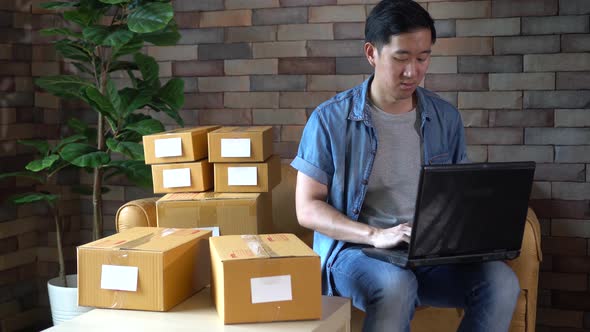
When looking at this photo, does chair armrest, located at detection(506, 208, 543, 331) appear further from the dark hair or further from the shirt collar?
the dark hair

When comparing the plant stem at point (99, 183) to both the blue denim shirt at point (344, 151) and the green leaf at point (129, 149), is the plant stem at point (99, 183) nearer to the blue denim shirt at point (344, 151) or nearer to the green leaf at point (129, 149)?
the green leaf at point (129, 149)

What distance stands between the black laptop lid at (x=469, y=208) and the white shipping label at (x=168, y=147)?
40.6 inches

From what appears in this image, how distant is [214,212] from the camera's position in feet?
8.47

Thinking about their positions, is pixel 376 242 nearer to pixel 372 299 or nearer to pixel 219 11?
pixel 372 299

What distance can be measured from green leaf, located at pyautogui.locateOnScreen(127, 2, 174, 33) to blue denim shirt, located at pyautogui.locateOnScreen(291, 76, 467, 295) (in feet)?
2.72

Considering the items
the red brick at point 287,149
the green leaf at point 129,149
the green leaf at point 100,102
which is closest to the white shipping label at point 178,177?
the green leaf at point 129,149

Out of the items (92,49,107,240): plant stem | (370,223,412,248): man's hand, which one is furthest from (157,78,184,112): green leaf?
(370,223,412,248): man's hand

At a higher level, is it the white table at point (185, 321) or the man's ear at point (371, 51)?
the man's ear at point (371, 51)

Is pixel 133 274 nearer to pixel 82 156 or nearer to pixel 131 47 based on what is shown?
pixel 82 156

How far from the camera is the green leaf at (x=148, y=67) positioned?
316cm

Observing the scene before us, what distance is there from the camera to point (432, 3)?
310 centimetres

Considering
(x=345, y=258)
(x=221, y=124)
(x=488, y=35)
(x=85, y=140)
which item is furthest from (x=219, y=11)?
(x=345, y=258)

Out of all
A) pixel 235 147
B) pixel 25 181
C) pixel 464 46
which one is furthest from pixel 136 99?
pixel 464 46

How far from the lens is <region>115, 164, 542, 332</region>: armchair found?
8.04 feet
